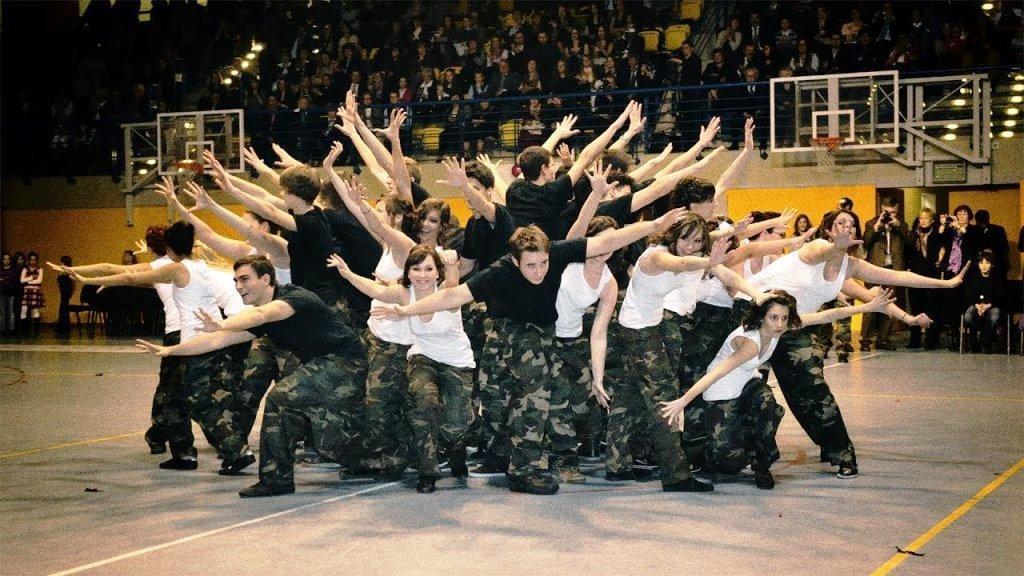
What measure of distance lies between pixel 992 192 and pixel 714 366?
49.0 ft

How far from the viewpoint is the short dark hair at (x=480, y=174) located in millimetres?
7871

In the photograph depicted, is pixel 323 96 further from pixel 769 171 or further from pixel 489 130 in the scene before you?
pixel 769 171

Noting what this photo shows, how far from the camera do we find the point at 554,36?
21000 mm

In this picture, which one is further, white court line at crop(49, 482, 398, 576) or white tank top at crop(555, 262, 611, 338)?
white tank top at crop(555, 262, 611, 338)

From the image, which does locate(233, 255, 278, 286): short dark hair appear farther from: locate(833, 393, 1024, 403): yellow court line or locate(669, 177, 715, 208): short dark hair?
locate(833, 393, 1024, 403): yellow court line

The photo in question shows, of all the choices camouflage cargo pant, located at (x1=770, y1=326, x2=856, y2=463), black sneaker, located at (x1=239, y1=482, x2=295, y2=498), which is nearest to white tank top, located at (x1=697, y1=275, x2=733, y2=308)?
camouflage cargo pant, located at (x1=770, y1=326, x2=856, y2=463)

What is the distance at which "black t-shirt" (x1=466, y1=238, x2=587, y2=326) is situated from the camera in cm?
689

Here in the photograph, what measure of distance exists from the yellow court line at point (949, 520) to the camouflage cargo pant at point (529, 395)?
216 cm

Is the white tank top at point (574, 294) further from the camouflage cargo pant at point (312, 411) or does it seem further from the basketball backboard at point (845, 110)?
the basketball backboard at point (845, 110)

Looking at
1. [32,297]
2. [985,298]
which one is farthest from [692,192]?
[32,297]

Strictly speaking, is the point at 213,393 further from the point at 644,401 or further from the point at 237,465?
the point at 644,401

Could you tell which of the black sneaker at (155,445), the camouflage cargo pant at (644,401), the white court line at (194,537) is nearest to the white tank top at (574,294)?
the camouflage cargo pant at (644,401)

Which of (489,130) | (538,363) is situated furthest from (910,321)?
(489,130)

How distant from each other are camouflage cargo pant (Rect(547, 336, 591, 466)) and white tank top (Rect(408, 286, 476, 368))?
56 cm
